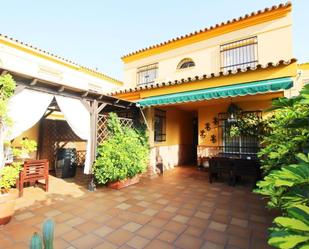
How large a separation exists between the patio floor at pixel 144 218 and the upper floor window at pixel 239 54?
7.19 metres

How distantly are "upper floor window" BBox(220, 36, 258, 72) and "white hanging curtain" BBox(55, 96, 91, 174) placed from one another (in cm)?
869

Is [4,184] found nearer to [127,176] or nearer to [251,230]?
[127,176]

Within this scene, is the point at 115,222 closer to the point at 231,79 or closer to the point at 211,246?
the point at 211,246

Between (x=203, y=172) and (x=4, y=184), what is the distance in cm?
982

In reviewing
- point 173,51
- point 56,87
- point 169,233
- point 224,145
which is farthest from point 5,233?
point 173,51

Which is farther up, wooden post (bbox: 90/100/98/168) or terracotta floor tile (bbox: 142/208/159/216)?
A: wooden post (bbox: 90/100/98/168)

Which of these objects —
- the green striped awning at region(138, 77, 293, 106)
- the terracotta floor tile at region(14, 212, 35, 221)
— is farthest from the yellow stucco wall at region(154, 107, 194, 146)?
the terracotta floor tile at region(14, 212, 35, 221)

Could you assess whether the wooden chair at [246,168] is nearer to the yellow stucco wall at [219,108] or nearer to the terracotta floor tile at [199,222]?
the yellow stucco wall at [219,108]

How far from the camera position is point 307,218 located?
133cm

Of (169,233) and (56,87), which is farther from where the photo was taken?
(56,87)

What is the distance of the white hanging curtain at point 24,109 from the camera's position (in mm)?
5488

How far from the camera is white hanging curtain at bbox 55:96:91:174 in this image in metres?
6.84

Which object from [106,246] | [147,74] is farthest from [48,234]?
[147,74]

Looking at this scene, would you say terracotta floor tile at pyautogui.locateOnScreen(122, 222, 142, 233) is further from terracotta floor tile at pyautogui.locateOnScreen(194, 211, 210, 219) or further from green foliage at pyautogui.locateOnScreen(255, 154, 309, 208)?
green foliage at pyautogui.locateOnScreen(255, 154, 309, 208)
